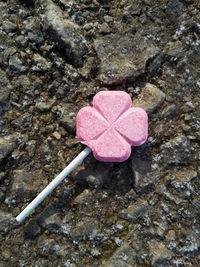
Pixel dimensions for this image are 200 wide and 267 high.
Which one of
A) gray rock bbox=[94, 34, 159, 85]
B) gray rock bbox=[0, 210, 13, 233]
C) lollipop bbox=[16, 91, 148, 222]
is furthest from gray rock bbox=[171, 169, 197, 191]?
gray rock bbox=[0, 210, 13, 233]

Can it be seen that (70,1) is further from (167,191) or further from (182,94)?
(167,191)

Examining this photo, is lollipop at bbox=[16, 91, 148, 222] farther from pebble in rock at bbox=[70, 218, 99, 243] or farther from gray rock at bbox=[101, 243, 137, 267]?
gray rock at bbox=[101, 243, 137, 267]

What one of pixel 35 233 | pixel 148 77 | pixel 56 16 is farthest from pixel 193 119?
pixel 35 233

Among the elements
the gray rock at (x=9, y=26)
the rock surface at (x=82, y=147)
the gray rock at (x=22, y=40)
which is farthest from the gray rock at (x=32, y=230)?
the gray rock at (x=9, y=26)

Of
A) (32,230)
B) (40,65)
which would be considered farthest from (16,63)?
(32,230)

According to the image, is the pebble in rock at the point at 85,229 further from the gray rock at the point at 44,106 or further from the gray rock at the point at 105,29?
the gray rock at the point at 105,29
